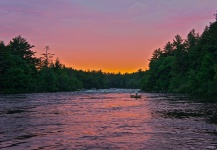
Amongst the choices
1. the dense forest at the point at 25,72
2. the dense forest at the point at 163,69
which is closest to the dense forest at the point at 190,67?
the dense forest at the point at 163,69

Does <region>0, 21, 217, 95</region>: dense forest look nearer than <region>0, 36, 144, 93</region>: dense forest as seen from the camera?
Yes

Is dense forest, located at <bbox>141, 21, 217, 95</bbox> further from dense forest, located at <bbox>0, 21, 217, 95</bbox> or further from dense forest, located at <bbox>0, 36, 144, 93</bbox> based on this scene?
dense forest, located at <bbox>0, 36, 144, 93</bbox>

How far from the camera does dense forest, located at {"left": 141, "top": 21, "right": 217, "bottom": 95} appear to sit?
278ft

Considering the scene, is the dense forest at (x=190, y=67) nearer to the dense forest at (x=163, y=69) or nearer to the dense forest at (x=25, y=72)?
the dense forest at (x=163, y=69)

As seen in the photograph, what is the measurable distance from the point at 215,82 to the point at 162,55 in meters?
76.1

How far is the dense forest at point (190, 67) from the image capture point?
84625mm

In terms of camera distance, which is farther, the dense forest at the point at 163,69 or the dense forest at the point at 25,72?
the dense forest at the point at 25,72

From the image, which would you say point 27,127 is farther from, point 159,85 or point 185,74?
point 159,85

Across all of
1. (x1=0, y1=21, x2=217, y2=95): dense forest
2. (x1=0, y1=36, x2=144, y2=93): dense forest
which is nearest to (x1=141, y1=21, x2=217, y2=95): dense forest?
(x1=0, y1=21, x2=217, y2=95): dense forest

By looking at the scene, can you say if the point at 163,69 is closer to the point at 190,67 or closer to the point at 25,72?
the point at 190,67

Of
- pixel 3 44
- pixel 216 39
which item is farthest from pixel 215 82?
pixel 3 44

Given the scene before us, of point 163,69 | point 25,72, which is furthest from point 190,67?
point 25,72

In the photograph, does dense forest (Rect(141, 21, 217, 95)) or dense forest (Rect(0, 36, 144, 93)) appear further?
dense forest (Rect(0, 36, 144, 93))

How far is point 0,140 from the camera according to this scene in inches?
658
